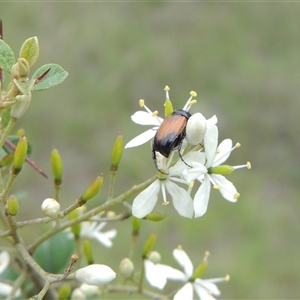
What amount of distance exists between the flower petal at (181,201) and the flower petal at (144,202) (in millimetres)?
31

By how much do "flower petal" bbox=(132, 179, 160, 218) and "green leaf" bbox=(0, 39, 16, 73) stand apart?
0.90 feet

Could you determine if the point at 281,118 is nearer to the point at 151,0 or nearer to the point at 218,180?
the point at 151,0

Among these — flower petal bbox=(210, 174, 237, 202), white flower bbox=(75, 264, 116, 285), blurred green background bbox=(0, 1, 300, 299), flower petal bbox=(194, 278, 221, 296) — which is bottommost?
blurred green background bbox=(0, 1, 300, 299)

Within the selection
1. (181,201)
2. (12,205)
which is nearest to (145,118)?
(181,201)

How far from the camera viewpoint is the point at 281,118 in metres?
3.54

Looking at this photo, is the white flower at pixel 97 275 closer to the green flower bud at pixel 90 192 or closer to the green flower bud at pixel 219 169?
the green flower bud at pixel 90 192

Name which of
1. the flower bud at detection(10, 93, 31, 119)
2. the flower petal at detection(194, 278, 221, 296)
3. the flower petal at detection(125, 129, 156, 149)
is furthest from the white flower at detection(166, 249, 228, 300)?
the flower bud at detection(10, 93, 31, 119)

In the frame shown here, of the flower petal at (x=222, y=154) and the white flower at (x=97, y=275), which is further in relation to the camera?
the flower petal at (x=222, y=154)

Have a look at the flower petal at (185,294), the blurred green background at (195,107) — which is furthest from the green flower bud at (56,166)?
the blurred green background at (195,107)

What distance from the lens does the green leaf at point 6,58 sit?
2.30 feet

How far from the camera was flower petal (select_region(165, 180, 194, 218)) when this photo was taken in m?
0.82

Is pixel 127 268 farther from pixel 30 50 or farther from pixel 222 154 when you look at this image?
pixel 30 50

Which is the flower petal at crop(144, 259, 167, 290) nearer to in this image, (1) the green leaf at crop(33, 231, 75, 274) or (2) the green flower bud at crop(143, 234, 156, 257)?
(2) the green flower bud at crop(143, 234, 156, 257)

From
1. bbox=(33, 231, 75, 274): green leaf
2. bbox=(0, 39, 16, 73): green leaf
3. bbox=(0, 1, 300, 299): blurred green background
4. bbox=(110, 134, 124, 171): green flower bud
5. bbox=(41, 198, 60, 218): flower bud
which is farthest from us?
bbox=(0, 1, 300, 299): blurred green background
